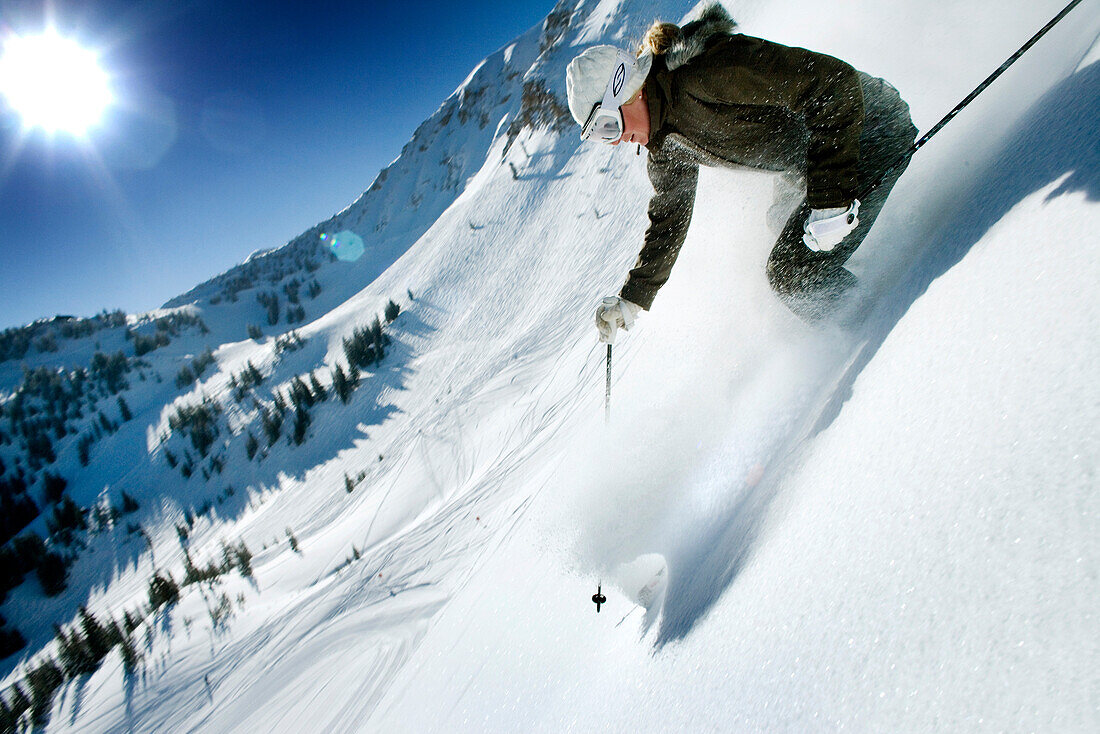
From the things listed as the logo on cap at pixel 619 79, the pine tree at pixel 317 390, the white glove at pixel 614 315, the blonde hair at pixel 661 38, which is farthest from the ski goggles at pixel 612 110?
the pine tree at pixel 317 390

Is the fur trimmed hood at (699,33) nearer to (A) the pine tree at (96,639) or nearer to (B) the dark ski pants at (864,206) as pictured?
(B) the dark ski pants at (864,206)

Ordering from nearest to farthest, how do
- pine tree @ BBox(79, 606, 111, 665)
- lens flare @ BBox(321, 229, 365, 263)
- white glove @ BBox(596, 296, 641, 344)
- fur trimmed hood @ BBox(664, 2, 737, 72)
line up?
fur trimmed hood @ BBox(664, 2, 737, 72)
white glove @ BBox(596, 296, 641, 344)
pine tree @ BBox(79, 606, 111, 665)
lens flare @ BBox(321, 229, 365, 263)

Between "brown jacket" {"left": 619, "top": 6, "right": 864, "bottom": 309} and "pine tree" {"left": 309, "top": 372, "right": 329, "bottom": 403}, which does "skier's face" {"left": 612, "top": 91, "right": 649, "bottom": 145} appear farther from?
"pine tree" {"left": 309, "top": 372, "right": 329, "bottom": 403}

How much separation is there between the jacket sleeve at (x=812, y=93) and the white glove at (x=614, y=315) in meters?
1.15

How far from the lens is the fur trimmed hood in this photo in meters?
1.94

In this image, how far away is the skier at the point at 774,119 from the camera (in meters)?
1.83

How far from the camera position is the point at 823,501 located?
46.4 inches

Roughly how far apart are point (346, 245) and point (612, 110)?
7483 cm

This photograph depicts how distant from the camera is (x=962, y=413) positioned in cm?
94

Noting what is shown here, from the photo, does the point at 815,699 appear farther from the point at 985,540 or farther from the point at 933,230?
the point at 933,230

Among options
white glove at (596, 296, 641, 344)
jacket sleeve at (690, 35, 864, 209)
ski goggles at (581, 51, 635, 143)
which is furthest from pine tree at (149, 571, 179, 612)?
jacket sleeve at (690, 35, 864, 209)

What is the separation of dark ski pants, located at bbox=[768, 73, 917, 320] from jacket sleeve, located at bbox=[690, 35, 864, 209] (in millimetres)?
231

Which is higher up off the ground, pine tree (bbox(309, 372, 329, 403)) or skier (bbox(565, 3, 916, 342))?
pine tree (bbox(309, 372, 329, 403))

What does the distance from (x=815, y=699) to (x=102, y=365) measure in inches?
3278
